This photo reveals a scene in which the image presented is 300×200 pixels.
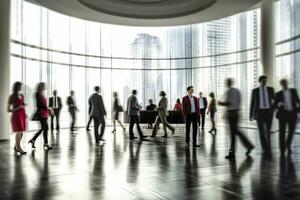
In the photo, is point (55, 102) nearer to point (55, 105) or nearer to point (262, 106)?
point (55, 105)

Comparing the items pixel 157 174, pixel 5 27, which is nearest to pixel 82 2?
pixel 5 27

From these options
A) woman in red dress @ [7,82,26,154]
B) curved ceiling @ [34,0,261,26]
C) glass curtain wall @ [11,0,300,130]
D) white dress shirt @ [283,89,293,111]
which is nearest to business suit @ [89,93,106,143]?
woman in red dress @ [7,82,26,154]

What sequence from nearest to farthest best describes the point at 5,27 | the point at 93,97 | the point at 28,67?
1. the point at 93,97
2. the point at 5,27
3. the point at 28,67

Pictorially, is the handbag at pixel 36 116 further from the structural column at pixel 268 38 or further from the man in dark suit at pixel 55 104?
the structural column at pixel 268 38

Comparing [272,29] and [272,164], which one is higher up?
[272,29]

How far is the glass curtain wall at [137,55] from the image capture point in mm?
15891

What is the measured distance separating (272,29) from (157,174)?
11551 mm

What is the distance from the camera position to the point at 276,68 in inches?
580

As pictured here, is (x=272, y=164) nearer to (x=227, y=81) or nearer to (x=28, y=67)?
(x=227, y=81)

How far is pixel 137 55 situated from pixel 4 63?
1390 centimetres

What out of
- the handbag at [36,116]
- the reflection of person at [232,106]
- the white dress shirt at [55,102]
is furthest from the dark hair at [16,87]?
the white dress shirt at [55,102]

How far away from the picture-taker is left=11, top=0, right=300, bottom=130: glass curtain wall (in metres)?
15.9

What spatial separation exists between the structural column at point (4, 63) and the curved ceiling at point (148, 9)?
2668 mm

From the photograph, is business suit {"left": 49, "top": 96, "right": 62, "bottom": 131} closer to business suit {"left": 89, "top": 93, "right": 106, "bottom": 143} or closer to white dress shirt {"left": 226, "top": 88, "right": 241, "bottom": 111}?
business suit {"left": 89, "top": 93, "right": 106, "bottom": 143}
